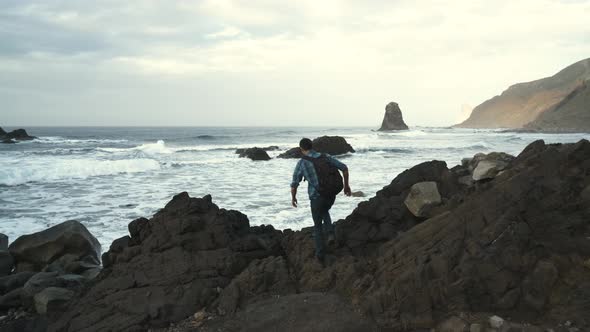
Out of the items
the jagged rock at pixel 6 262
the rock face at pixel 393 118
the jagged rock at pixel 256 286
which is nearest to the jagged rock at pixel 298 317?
the jagged rock at pixel 256 286

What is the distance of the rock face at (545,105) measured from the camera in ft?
300

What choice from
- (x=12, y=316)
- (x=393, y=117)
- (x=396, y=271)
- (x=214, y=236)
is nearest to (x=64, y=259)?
(x=12, y=316)

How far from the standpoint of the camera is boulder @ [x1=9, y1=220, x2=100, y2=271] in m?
8.48

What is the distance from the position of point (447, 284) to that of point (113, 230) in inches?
372

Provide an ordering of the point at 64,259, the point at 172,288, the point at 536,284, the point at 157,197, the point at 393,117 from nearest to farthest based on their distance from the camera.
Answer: the point at 536,284
the point at 172,288
the point at 64,259
the point at 157,197
the point at 393,117

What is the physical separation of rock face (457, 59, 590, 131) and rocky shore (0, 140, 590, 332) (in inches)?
3597

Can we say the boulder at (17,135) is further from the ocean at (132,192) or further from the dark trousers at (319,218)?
the dark trousers at (319,218)

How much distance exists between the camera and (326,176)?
5.70 m

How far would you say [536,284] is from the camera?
414cm

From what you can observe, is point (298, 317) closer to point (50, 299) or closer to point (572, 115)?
point (50, 299)

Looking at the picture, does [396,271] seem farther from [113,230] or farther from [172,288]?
[113,230]

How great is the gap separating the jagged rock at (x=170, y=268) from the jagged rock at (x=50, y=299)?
339mm

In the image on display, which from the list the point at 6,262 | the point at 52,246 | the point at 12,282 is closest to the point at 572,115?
the point at 52,246

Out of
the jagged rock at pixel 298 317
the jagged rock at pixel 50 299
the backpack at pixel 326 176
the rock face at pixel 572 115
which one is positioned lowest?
the jagged rock at pixel 50 299
